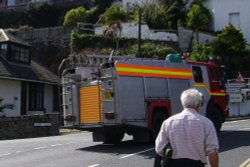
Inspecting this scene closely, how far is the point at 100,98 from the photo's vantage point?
16.4m

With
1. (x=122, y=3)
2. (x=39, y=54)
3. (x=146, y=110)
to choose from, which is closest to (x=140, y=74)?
(x=146, y=110)

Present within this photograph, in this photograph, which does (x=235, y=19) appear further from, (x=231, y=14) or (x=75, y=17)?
(x=75, y=17)

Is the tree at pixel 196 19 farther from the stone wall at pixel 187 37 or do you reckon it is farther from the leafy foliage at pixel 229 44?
the leafy foliage at pixel 229 44

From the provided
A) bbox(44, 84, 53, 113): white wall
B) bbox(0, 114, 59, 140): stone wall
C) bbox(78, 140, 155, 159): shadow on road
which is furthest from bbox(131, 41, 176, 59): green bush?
bbox(78, 140, 155, 159): shadow on road

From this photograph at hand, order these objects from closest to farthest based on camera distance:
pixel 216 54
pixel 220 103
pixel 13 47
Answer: pixel 220 103
pixel 13 47
pixel 216 54

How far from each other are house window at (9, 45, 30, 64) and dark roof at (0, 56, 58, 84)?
529 millimetres

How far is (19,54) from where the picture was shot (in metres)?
40.5

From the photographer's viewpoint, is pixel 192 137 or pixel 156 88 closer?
pixel 192 137

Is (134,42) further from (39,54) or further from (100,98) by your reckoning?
(100,98)

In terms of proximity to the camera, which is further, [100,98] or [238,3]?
[238,3]

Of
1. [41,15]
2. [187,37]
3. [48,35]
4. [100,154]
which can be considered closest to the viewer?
[100,154]

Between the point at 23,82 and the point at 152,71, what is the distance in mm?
23144

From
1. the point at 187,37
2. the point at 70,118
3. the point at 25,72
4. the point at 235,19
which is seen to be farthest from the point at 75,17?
the point at 70,118

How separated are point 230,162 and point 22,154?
639 cm
